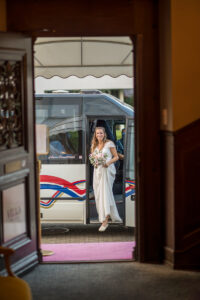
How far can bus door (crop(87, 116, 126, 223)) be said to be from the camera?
738 cm

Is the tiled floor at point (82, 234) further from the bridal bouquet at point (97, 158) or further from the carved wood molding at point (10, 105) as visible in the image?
the carved wood molding at point (10, 105)

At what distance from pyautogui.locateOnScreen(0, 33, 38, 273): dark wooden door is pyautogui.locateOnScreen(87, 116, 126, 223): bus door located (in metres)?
Answer: 2.38

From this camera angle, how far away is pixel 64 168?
7.25 meters

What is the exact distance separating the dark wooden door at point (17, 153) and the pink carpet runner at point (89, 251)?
1.75 ft

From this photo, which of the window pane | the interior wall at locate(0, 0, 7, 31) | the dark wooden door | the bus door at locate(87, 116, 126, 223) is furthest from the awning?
the dark wooden door

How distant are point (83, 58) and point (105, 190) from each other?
6.06ft

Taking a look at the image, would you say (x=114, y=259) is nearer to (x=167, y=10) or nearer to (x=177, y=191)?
(x=177, y=191)

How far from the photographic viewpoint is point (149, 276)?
15.2ft

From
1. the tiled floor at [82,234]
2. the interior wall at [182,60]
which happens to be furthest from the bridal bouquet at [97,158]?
the interior wall at [182,60]

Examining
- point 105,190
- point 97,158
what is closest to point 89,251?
point 105,190

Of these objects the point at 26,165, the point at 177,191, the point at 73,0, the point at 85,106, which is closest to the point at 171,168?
the point at 177,191

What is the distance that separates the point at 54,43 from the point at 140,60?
166 centimetres

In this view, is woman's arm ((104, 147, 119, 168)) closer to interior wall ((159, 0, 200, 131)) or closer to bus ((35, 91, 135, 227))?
bus ((35, 91, 135, 227))

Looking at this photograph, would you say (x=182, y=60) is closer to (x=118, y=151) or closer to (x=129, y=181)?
(x=129, y=181)
